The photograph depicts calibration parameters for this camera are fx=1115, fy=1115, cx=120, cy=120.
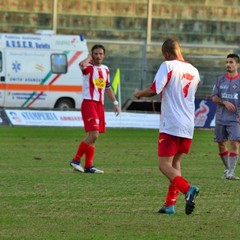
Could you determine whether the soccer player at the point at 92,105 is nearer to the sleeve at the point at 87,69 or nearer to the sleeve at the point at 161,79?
the sleeve at the point at 87,69

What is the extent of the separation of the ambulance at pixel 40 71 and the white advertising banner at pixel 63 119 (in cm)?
453

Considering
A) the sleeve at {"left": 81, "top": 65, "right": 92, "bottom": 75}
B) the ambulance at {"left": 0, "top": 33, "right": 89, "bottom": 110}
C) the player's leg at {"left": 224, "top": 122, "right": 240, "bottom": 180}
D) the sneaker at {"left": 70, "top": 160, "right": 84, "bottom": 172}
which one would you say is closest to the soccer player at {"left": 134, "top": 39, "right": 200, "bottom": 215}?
the player's leg at {"left": 224, "top": 122, "right": 240, "bottom": 180}

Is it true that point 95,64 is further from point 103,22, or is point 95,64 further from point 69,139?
point 103,22

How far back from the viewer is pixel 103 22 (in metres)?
43.6

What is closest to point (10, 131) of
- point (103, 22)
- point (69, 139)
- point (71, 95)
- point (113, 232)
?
point (69, 139)

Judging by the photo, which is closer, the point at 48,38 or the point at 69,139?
the point at 69,139

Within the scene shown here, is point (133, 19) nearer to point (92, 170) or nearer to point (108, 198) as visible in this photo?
point (92, 170)

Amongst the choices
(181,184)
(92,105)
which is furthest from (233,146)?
(181,184)

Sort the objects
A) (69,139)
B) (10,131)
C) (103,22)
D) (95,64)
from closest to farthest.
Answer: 1. (95,64)
2. (69,139)
3. (10,131)
4. (103,22)

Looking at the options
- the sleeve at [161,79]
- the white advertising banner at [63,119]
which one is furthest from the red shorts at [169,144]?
the white advertising banner at [63,119]

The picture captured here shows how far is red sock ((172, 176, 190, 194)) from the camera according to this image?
1219 centimetres

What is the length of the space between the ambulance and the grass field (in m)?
13.3

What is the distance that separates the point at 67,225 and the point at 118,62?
2632 cm

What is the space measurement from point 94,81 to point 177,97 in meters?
5.27
